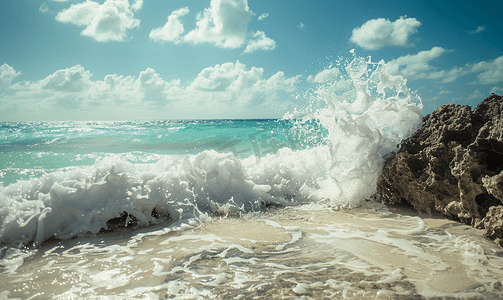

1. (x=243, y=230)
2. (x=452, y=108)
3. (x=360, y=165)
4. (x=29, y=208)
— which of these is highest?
(x=452, y=108)

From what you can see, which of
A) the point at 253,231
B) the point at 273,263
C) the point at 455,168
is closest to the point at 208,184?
the point at 253,231

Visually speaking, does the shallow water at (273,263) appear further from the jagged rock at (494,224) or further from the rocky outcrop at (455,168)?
the rocky outcrop at (455,168)

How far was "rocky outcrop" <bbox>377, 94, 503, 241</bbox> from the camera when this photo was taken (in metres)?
2.58

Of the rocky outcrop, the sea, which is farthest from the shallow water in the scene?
the rocky outcrop

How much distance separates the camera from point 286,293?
5.94 feet

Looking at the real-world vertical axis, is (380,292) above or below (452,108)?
below

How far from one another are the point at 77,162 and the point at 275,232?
23.1 ft

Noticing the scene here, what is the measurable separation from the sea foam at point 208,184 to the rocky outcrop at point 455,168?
0.33 meters

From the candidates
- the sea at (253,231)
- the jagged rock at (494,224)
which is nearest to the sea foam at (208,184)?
the sea at (253,231)

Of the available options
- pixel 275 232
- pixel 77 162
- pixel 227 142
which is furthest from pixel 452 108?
pixel 227 142

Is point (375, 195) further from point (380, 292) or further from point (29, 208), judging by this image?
point (29, 208)

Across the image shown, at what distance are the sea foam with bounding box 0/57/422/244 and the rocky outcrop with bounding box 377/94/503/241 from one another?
0.33m

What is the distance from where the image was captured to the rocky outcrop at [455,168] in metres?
2.58

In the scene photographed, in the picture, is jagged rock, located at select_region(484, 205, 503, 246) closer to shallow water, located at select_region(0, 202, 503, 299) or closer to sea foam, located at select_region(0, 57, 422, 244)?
shallow water, located at select_region(0, 202, 503, 299)
